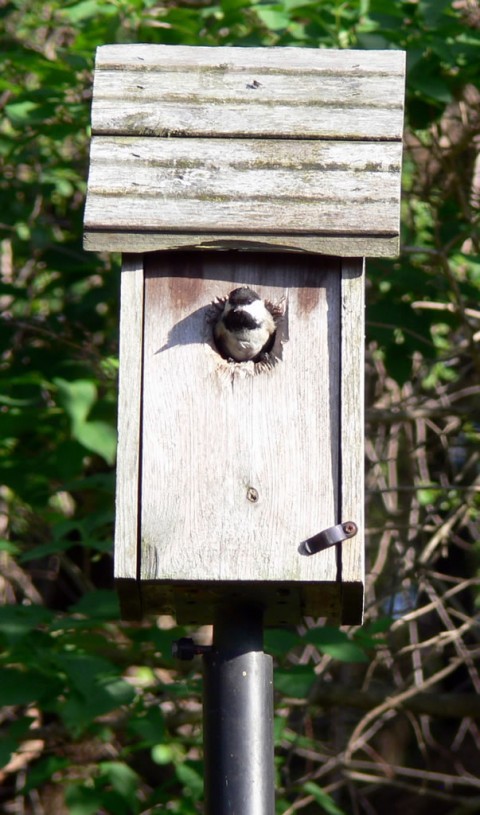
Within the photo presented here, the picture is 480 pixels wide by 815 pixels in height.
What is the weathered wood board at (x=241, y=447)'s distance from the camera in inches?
67.4

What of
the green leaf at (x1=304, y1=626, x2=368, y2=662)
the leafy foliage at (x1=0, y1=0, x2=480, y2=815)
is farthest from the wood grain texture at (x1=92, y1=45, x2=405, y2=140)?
the green leaf at (x1=304, y1=626, x2=368, y2=662)

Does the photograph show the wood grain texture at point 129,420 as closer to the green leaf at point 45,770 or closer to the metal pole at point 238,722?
the metal pole at point 238,722

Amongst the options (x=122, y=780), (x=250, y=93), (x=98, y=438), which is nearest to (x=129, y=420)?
(x=250, y=93)

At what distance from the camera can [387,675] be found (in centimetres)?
474

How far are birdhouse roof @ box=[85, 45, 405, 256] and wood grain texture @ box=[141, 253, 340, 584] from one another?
73 millimetres

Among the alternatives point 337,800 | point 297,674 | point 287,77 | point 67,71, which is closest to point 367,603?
point 337,800

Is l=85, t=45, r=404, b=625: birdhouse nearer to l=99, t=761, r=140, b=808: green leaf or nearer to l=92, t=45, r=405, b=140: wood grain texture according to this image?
l=92, t=45, r=405, b=140: wood grain texture

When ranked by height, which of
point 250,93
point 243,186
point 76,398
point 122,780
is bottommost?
point 122,780

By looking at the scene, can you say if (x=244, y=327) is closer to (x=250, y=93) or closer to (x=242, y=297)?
(x=242, y=297)

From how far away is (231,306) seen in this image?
1.80 meters

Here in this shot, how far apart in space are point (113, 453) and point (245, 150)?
1.36 metres

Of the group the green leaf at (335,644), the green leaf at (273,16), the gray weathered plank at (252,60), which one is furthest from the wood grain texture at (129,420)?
the green leaf at (273,16)

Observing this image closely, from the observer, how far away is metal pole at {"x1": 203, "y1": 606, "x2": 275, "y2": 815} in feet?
5.25

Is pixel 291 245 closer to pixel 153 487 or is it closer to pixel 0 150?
pixel 153 487
